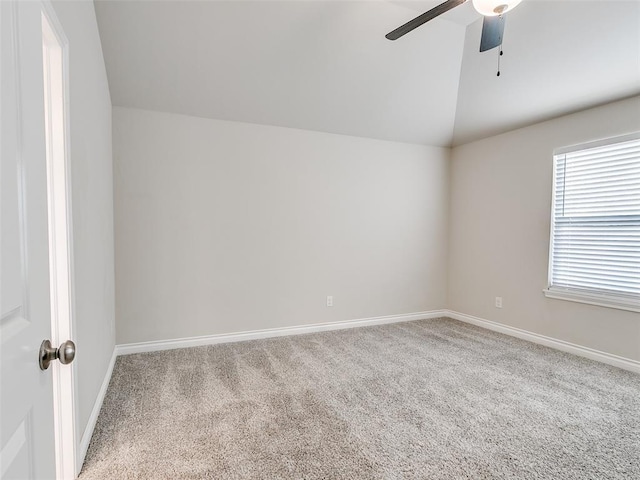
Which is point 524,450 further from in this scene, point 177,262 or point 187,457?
point 177,262

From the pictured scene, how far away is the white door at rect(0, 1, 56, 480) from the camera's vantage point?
0.56 metres

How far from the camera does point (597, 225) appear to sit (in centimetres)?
317

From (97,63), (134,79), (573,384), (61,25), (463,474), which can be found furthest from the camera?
(134,79)

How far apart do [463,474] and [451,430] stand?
365 mm

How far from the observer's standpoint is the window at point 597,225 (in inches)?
115

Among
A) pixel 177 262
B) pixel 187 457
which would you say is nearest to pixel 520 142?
pixel 177 262

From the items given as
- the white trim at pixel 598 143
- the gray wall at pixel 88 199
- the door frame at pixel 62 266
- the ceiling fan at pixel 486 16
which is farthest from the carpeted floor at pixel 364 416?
the ceiling fan at pixel 486 16

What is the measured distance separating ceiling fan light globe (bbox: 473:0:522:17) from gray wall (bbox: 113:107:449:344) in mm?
2295

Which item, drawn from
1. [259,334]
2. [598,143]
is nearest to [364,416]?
[259,334]

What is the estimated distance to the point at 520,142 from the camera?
379 centimetres

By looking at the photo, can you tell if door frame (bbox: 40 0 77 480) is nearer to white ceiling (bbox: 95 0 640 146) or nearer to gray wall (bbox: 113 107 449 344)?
white ceiling (bbox: 95 0 640 146)

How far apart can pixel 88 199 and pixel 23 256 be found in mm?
1611

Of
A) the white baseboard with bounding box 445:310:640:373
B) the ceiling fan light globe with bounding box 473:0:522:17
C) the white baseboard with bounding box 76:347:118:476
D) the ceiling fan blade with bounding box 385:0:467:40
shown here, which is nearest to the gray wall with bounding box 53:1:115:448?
the white baseboard with bounding box 76:347:118:476

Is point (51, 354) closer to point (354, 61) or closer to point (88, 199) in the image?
point (88, 199)
